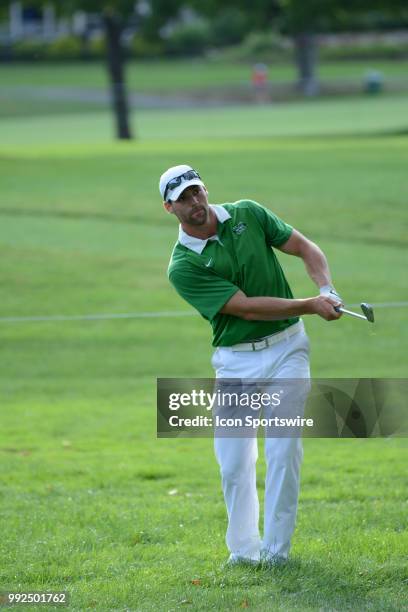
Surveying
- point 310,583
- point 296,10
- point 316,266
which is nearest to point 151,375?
point 316,266

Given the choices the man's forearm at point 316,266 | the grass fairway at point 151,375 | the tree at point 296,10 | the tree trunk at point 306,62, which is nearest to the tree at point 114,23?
the tree at point 296,10

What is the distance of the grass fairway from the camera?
6520mm

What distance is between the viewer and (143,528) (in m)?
7.54

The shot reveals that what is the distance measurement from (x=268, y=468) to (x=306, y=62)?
5032 cm

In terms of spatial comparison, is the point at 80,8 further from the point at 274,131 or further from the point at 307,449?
the point at 307,449

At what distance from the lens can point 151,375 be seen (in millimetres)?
14211

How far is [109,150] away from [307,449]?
25.3 meters

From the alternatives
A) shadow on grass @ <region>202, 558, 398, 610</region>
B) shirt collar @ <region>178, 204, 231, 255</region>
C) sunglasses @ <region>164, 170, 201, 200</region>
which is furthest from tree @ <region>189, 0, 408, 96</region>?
shadow on grass @ <region>202, 558, 398, 610</region>

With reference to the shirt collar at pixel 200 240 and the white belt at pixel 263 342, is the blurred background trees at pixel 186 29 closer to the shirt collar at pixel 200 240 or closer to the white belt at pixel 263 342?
the shirt collar at pixel 200 240

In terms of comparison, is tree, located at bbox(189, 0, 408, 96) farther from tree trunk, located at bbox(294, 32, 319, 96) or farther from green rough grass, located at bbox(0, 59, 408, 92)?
green rough grass, located at bbox(0, 59, 408, 92)

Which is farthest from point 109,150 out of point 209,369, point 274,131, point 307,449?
point 307,449

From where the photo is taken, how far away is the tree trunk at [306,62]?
2016 inches

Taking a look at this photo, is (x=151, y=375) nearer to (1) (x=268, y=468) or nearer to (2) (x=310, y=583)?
(1) (x=268, y=468)

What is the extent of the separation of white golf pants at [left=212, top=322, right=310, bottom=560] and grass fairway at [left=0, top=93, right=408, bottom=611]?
0.22 metres
